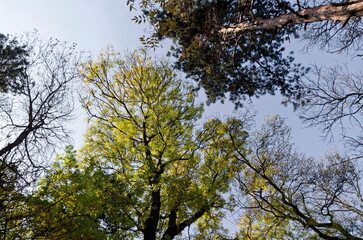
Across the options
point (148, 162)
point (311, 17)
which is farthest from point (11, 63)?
point (311, 17)

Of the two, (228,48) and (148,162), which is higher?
(228,48)

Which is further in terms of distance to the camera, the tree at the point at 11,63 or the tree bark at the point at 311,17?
the tree at the point at 11,63

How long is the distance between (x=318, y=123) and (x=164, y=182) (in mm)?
4740

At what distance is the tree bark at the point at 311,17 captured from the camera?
491cm

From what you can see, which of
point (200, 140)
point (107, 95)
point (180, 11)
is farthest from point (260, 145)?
point (107, 95)

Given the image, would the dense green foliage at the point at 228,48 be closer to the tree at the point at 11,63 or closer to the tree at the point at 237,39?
the tree at the point at 237,39

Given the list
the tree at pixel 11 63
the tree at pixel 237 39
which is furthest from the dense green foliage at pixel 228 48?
the tree at pixel 11 63

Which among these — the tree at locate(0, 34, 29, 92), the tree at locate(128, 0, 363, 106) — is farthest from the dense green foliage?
the tree at locate(0, 34, 29, 92)

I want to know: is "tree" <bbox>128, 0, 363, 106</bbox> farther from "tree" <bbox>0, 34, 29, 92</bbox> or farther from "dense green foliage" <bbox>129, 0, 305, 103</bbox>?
"tree" <bbox>0, 34, 29, 92</bbox>

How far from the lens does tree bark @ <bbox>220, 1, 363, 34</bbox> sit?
4.91m

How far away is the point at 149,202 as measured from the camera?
23.0 ft

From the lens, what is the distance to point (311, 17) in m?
5.74

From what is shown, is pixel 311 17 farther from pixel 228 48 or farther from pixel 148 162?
pixel 148 162

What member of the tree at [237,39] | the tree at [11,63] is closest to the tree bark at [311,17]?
the tree at [237,39]
